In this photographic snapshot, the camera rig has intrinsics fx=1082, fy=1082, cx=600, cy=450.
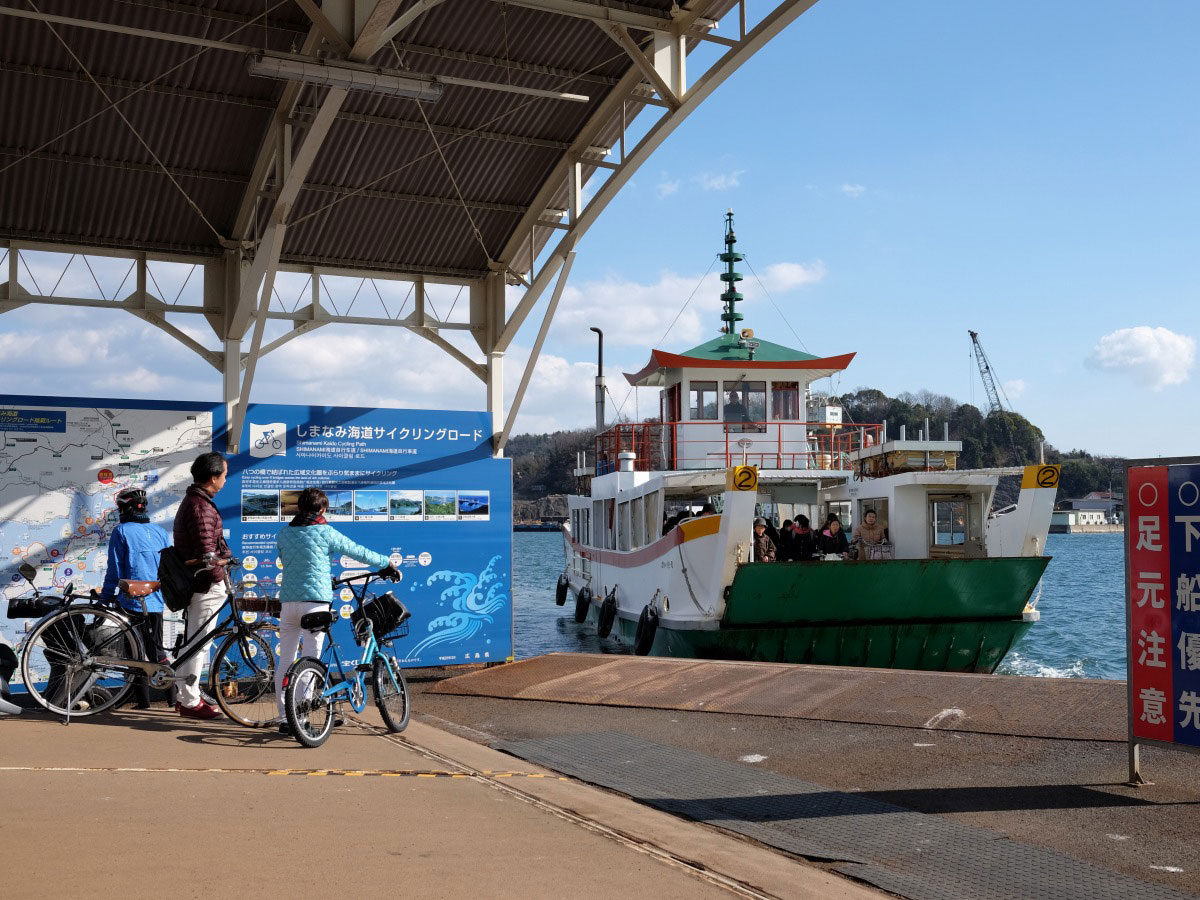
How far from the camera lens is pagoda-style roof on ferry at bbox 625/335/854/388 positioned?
21703 millimetres

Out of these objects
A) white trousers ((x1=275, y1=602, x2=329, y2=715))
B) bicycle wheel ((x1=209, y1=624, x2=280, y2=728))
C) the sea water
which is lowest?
the sea water

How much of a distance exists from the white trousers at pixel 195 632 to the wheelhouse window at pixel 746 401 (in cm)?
1575

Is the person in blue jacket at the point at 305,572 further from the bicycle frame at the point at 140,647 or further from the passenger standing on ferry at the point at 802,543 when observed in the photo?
the passenger standing on ferry at the point at 802,543

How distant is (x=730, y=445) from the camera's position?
21.6 m

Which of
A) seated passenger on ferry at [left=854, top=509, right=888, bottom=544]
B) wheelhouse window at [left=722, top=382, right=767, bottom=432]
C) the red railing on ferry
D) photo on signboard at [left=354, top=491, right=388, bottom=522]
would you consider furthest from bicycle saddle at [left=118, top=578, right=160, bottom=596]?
wheelhouse window at [left=722, top=382, right=767, bottom=432]

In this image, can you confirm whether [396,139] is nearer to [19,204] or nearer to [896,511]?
[19,204]

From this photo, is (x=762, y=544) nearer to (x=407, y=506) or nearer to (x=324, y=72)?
(x=407, y=506)

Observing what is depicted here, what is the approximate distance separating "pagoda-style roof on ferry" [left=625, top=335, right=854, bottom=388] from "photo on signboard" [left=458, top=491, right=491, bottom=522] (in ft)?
33.9

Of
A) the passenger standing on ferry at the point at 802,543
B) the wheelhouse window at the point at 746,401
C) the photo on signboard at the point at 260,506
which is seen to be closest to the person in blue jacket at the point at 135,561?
the photo on signboard at the point at 260,506

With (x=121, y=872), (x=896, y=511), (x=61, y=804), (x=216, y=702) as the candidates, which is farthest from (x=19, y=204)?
(x=896, y=511)

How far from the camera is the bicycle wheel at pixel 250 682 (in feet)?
23.2

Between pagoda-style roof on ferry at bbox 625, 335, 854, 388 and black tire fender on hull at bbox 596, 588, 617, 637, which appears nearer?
pagoda-style roof on ferry at bbox 625, 335, 854, 388

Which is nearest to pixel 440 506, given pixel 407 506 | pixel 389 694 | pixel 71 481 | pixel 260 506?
pixel 407 506

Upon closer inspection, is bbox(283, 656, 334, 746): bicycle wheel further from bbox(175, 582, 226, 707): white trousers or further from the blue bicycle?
bbox(175, 582, 226, 707): white trousers
